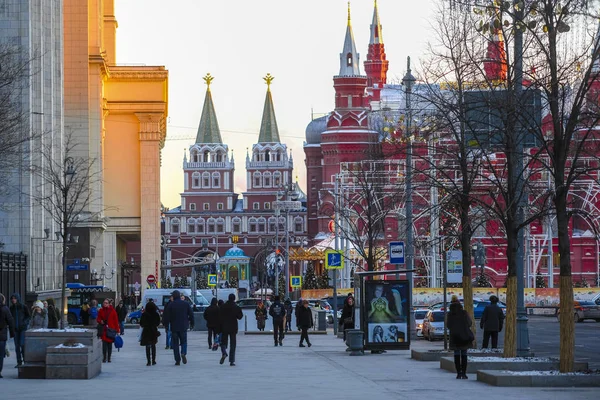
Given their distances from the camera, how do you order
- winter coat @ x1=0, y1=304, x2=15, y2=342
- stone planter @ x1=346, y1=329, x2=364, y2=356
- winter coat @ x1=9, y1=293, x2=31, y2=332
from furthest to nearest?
stone planter @ x1=346, y1=329, x2=364, y2=356 < winter coat @ x1=9, y1=293, x2=31, y2=332 < winter coat @ x1=0, y1=304, x2=15, y2=342

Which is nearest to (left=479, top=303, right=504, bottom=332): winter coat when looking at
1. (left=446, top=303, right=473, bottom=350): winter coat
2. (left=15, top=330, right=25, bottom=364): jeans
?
(left=446, top=303, right=473, bottom=350): winter coat

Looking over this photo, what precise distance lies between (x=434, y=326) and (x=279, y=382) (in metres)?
22.7

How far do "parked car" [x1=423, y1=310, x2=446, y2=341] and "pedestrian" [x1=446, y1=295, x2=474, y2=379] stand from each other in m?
20.2

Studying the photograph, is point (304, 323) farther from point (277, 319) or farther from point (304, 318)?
point (277, 319)

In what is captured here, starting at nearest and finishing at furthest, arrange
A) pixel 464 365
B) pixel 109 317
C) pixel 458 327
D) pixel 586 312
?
pixel 464 365, pixel 458 327, pixel 109 317, pixel 586 312

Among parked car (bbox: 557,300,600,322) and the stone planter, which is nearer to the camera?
the stone planter

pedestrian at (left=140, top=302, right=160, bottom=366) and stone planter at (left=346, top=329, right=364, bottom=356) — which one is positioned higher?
pedestrian at (left=140, top=302, right=160, bottom=366)

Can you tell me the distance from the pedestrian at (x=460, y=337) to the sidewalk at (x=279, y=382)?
28 cm

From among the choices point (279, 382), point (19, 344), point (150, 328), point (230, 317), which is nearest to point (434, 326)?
point (230, 317)

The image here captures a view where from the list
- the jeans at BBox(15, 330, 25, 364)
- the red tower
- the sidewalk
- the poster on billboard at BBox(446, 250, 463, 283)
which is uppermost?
the red tower

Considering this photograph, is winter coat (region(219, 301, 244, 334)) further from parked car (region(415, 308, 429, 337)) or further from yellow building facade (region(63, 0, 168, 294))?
yellow building facade (region(63, 0, 168, 294))

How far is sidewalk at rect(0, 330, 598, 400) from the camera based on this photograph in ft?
67.5

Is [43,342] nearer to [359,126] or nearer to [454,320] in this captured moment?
[454,320]

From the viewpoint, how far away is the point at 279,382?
23.6 metres
